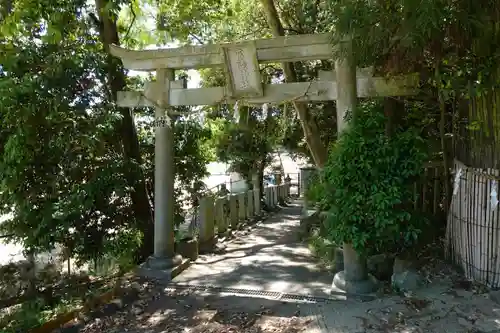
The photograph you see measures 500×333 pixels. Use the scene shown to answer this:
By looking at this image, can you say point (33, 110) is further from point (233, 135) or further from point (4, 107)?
point (233, 135)

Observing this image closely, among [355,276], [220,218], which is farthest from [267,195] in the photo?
[355,276]

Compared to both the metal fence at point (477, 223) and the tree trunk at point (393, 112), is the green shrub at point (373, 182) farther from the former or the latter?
the metal fence at point (477, 223)

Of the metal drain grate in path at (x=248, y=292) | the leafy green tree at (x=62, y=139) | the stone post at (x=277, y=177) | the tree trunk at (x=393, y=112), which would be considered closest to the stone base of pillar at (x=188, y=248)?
the leafy green tree at (x=62, y=139)

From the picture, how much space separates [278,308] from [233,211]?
18.9 ft

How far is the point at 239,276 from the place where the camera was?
7.04 m

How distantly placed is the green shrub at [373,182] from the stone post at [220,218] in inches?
193

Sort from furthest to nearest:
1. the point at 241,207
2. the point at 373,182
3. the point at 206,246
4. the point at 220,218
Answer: the point at 241,207 → the point at 220,218 → the point at 206,246 → the point at 373,182

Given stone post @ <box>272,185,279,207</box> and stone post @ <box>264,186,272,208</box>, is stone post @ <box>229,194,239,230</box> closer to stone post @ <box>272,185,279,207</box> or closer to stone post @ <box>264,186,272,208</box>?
stone post @ <box>264,186,272,208</box>

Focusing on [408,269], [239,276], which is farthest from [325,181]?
[239,276]

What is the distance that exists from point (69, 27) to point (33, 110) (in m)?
1.76

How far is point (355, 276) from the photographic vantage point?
5.77 m

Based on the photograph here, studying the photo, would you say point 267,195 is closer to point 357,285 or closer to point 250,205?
point 250,205

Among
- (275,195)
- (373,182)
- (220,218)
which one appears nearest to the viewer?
(373,182)

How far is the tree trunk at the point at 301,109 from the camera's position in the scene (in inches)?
348
